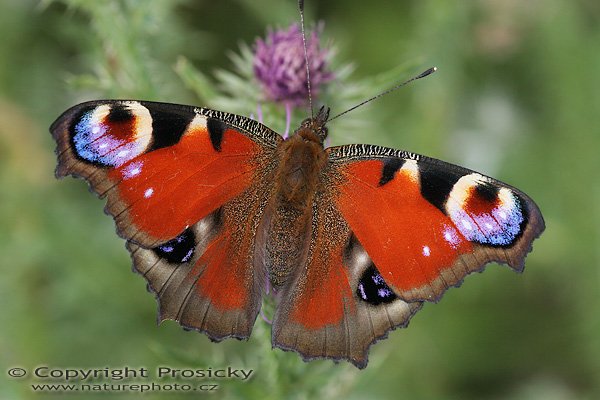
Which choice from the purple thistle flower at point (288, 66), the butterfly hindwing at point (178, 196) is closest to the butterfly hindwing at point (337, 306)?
the butterfly hindwing at point (178, 196)

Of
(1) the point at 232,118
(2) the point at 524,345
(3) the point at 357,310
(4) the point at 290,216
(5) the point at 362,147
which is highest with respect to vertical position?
(1) the point at 232,118

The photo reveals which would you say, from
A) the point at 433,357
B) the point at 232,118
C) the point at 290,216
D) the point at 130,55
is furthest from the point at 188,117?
the point at 433,357

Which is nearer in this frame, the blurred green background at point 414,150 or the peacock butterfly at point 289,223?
the peacock butterfly at point 289,223

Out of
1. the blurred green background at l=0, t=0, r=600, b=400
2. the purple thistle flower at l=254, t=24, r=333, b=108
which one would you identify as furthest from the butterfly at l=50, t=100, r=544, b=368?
the blurred green background at l=0, t=0, r=600, b=400

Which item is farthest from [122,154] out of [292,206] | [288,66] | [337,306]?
[288,66]

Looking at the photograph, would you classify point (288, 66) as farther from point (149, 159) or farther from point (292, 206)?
point (149, 159)

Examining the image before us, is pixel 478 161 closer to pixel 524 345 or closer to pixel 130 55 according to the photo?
pixel 524 345

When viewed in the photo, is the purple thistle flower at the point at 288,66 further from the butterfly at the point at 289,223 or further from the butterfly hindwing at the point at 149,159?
the butterfly hindwing at the point at 149,159
